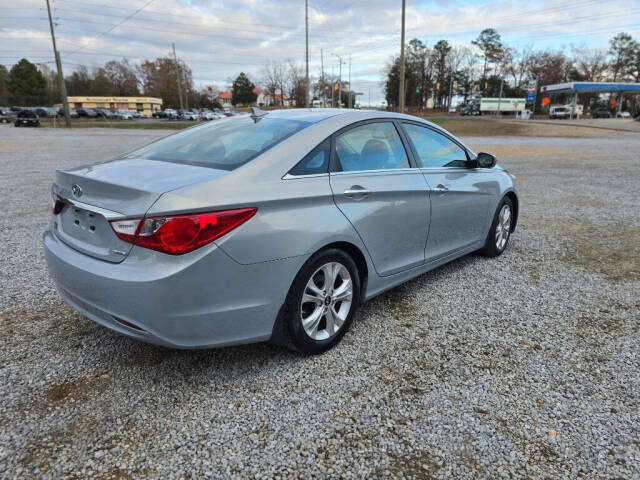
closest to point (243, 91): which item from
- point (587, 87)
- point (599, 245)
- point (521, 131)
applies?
point (587, 87)

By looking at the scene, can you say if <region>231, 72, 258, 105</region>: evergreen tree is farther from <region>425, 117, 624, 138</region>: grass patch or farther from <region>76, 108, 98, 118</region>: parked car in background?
<region>425, 117, 624, 138</region>: grass patch

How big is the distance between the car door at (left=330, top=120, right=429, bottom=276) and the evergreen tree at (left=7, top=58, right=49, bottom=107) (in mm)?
109275

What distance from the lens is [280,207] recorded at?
2604 mm

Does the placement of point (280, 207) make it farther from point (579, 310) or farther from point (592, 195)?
point (592, 195)

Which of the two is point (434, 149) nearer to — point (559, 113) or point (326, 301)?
point (326, 301)

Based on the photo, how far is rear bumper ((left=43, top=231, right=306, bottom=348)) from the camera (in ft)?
7.54

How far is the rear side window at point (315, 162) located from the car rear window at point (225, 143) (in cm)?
21

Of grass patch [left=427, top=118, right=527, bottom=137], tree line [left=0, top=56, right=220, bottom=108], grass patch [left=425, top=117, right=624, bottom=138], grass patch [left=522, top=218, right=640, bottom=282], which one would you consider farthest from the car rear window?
tree line [left=0, top=56, right=220, bottom=108]

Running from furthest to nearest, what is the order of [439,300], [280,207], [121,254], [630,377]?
[439,300] → [630,377] → [280,207] → [121,254]

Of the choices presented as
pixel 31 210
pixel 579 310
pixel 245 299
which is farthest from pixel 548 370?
pixel 31 210

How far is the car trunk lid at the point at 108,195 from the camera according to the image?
2.40m

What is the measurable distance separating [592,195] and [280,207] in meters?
8.67

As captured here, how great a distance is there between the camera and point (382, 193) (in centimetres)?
328

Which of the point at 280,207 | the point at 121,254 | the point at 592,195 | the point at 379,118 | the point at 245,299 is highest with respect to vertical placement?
the point at 379,118
